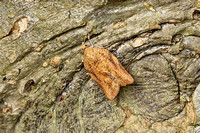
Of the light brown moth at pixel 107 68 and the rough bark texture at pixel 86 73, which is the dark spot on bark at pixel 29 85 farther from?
the light brown moth at pixel 107 68

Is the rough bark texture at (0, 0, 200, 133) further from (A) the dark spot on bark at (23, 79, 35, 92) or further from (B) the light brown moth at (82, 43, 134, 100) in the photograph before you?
(B) the light brown moth at (82, 43, 134, 100)

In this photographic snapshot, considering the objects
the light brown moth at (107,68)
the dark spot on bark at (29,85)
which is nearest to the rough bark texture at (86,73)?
the dark spot on bark at (29,85)

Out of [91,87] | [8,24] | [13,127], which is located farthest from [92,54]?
[13,127]

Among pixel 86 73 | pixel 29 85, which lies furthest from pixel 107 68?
pixel 29 85

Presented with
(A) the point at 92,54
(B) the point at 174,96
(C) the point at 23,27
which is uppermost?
(C) the point at 23,27

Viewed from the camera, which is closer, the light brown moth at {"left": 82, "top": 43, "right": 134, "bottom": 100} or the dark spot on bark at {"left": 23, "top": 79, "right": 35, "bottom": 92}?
the light brown moth at {"left": 82, "top": 43, "right": 134, "bottom": 100}

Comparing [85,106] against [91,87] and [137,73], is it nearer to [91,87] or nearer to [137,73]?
[91,87]

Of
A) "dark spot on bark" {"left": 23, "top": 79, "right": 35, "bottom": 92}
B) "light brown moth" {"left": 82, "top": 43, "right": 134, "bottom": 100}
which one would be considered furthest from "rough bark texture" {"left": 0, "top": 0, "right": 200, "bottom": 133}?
"light brown moth" {"left": 82, "top": 43, "right": 134, "bottom": 100}
